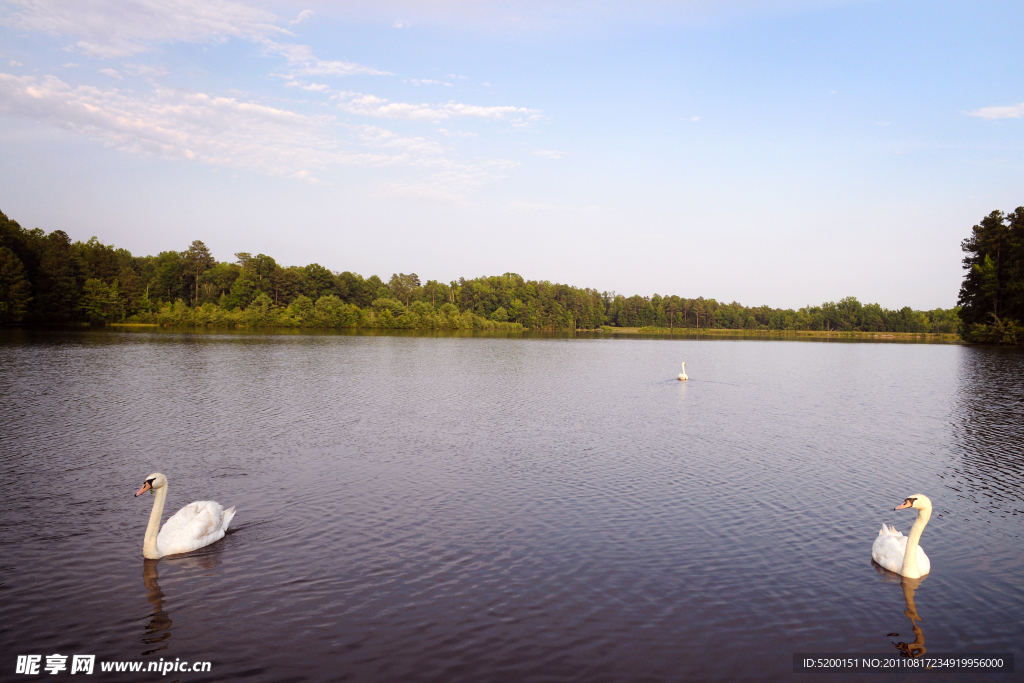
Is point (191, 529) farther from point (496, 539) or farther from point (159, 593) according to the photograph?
point (496, 539)

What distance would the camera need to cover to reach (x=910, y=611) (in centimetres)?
943

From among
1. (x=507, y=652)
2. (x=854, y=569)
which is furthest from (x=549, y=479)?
(x=507, y=652)

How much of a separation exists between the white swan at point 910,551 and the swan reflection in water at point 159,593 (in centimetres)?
1191

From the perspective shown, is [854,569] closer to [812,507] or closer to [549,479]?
[812,507]

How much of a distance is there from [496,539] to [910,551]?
7592 mm

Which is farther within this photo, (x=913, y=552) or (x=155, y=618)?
(x=913, y=552)

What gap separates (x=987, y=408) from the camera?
31422 mm

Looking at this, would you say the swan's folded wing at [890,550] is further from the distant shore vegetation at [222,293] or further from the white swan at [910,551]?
the distant shore vegetation at [222,293]

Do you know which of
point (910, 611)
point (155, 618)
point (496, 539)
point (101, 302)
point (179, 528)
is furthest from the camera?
point (101, 302)

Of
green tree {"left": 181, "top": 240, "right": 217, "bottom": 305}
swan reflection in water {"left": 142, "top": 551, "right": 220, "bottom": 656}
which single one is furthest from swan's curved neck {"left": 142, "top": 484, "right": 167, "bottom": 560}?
green tree {"left": 181, "top": 240, "right": 217, "bottom": 305}

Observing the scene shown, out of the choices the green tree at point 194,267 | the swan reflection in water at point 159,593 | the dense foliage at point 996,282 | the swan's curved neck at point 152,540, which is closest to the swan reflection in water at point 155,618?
the swan reflection in water at point 159,593

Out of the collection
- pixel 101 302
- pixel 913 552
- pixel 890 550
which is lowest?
pixel 890 550

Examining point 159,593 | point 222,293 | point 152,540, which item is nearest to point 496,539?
point 159,593

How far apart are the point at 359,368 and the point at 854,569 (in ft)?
137
